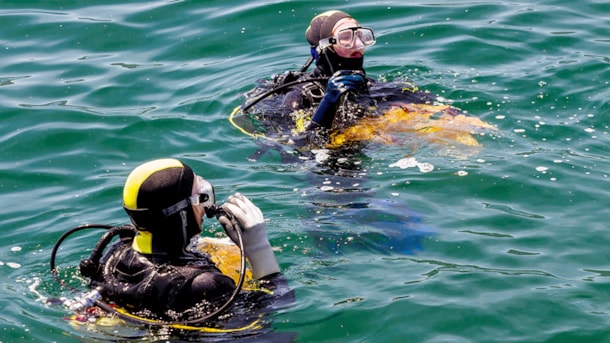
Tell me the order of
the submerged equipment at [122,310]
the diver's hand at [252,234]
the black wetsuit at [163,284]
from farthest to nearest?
the diver's hand at [252,234]
the black wetsuit at [163,284]
the submerged equipment at [122,310]

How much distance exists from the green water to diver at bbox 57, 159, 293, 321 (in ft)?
0.81

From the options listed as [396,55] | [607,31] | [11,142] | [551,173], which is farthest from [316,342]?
[607,31]

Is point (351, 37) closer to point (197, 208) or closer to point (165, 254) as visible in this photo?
point (197, 208)

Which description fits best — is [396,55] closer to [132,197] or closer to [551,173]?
[551,173]

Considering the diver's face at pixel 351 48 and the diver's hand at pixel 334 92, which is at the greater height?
the diver's face at pixel 351 48

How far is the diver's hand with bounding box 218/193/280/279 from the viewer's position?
543cm

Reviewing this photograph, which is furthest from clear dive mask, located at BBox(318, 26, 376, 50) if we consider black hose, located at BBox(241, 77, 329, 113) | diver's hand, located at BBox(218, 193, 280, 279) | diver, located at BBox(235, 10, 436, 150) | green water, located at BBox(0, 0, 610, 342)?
diver's hand, located at BBox(218, 193, 280, 279)

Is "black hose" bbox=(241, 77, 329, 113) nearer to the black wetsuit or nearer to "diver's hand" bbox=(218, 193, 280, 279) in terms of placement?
"diver's hand" bbox=(218, 193, 280, 279)

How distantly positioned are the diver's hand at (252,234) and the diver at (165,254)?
1.9 inches

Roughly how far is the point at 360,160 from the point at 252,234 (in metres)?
2.45

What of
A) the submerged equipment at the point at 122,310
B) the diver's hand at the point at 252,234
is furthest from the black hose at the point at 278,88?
the submerged equipment at the point at 122,310

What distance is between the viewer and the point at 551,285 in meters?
5.88

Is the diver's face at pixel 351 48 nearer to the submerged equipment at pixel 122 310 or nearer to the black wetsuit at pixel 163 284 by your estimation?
the submerged equipment at pixel 122 310

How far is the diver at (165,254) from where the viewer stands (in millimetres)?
5066
